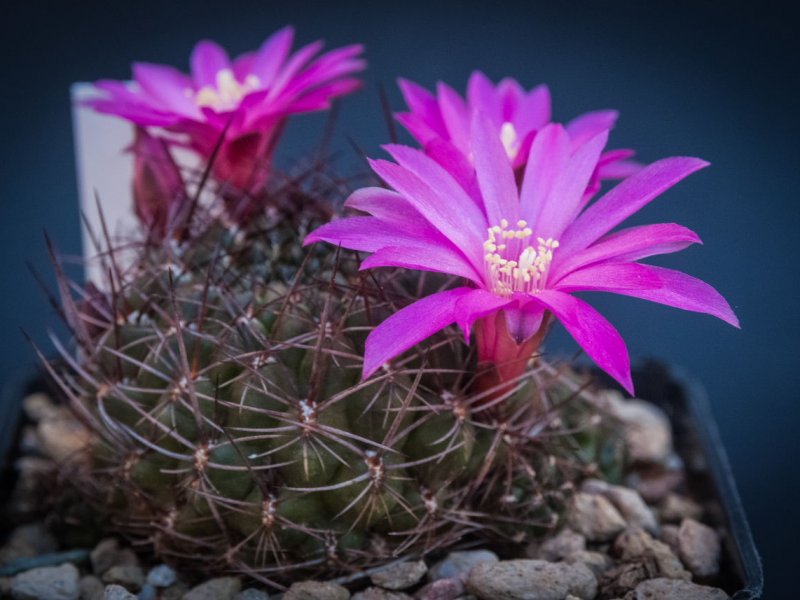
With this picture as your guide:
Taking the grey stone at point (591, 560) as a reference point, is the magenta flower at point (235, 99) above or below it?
above

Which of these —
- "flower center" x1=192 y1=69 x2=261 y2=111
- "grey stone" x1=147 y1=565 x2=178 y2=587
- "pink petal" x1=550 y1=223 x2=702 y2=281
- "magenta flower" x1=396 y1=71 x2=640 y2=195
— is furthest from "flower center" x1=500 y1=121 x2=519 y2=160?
"grey stone" x1=147 y1=565 x2=178 y2=587

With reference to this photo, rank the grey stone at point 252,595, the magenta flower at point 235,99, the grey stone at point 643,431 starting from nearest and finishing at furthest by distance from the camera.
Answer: the grey stone at point 252,595 → the magenta flower at point 235,99 → the grey stone at point 643,431

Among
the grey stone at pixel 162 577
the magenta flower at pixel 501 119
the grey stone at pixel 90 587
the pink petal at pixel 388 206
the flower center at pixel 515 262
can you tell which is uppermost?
the magenta flower at pixel 501 119

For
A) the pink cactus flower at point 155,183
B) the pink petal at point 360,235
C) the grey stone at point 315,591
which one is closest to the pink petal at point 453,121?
the pink petal at point 360,235

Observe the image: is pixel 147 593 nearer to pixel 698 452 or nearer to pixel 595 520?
pixel 595 520

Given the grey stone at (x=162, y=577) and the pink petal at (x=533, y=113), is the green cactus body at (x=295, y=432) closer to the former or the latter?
the grey stone at (x=162, y=577)

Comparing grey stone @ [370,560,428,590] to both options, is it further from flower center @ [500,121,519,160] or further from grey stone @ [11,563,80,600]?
flower center @ [500,121,519,160]
